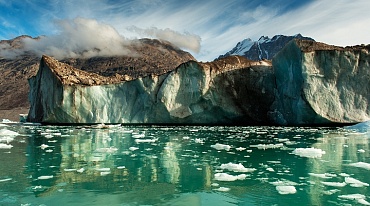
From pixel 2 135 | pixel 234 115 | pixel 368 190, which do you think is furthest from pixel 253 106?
pixel 368 190

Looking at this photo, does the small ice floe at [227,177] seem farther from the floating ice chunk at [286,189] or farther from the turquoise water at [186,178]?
the floating ice chunk at [286,189]

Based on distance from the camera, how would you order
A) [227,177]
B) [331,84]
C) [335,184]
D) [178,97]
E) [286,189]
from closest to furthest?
[286,189] < [335,184] < [227,177] < [331,84] < [178,97]

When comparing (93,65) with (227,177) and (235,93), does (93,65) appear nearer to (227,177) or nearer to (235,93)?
(235,93)

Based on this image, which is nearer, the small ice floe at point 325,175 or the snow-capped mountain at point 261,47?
the small ice floe at point 325,175

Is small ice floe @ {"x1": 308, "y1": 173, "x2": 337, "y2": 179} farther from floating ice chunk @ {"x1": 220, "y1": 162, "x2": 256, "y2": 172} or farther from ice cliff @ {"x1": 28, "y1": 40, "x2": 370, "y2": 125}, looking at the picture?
ice cliff @ {"x1": 28, "y1": 40, "x2": 370, "y2": 125}

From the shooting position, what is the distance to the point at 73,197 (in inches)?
176

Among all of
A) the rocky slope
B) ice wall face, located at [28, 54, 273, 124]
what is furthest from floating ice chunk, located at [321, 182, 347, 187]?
the rocky slope

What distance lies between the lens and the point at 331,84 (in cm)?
2038

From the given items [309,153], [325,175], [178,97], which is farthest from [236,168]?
[178,97]

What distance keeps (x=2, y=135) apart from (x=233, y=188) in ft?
46.9

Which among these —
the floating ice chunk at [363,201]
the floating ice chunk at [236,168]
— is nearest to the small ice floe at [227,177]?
the floating ice chunk at [236,168]

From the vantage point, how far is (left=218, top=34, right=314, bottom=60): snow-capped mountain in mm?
156125

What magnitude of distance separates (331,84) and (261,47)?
153103 millimetres

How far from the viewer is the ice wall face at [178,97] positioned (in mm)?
24438
